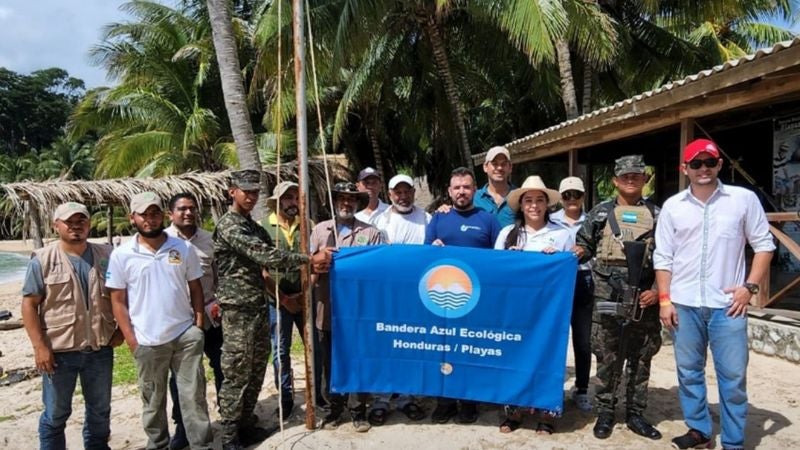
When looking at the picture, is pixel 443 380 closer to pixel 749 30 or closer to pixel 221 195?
pixel 221 195

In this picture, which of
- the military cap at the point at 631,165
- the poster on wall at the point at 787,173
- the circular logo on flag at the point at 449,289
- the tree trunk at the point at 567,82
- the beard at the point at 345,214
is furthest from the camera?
the tree trunk at the point at 567,82

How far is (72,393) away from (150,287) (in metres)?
0.79

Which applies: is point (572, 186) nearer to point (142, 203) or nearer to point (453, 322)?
point (453, 322)

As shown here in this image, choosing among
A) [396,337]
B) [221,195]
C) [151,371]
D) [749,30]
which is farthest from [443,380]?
[749,30]

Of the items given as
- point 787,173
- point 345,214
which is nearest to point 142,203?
point 345,214

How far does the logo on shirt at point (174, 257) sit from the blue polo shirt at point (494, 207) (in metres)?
2.24

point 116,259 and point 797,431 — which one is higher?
point 116,259

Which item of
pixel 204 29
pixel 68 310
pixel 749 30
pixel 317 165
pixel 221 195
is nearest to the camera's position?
pixel 68 310

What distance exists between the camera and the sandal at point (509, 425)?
12.7 ft

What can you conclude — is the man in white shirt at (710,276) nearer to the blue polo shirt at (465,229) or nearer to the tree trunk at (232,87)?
the blue polo shirt at (465,229)

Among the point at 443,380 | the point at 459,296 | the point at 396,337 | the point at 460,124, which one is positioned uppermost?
the point at 460,124

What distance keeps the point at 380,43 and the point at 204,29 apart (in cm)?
663

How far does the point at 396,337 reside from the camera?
3902 millimetres

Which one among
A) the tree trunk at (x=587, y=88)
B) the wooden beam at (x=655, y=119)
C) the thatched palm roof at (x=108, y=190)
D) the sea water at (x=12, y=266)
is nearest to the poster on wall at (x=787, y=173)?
the wooden beam at (x=655, y=119)
